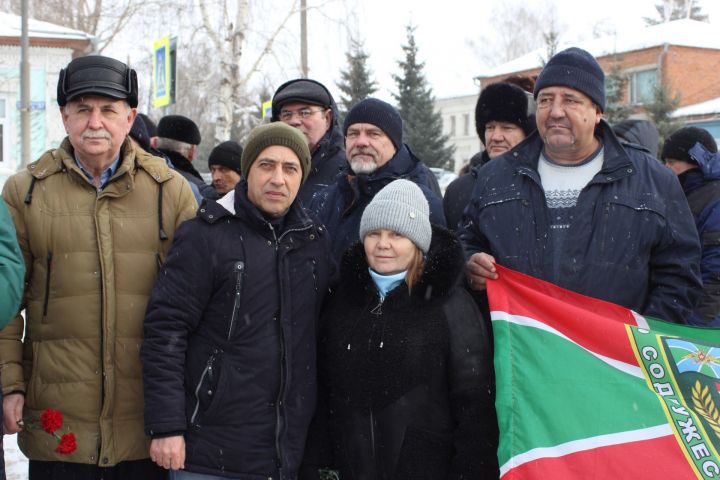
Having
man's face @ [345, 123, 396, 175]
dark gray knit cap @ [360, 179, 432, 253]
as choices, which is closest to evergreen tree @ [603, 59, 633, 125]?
man's face @ [345, 123, 396, 175]

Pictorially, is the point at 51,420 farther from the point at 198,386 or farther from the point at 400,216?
the point at 400,216

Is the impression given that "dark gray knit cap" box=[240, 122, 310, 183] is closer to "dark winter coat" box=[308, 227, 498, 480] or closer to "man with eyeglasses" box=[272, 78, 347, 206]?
"dark winter coat" box=[308, 227, 498, 480]

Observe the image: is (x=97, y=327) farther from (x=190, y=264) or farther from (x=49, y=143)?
(x=49, y=143)

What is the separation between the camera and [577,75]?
3.63 m

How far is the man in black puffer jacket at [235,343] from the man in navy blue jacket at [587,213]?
0.97m

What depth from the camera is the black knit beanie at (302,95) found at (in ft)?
16.4

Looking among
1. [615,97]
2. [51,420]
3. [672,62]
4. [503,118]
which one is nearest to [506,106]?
[503,118]

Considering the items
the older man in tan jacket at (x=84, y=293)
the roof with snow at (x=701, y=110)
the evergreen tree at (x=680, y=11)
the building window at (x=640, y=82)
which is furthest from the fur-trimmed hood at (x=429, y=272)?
the evergreen tree at (x=680, y=11)

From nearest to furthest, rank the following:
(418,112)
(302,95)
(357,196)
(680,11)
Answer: (357,196) < (302,95) < (418,112) < (680,11)

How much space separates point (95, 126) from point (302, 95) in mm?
1933

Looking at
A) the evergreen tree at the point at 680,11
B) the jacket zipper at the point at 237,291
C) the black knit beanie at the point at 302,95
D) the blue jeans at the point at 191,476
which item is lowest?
the blue jeans at the point at 191,476

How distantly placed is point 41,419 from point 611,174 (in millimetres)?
2668

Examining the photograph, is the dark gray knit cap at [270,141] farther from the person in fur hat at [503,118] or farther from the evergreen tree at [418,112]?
the evergreen tree at [418,112]

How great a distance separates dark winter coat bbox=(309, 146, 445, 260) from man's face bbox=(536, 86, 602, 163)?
726 mm
